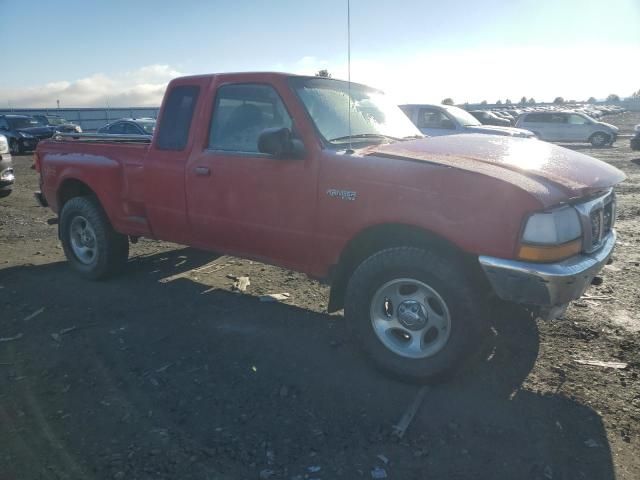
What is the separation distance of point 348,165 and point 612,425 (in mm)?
2220

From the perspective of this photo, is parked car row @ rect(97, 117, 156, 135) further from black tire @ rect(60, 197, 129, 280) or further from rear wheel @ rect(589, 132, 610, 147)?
rear wheel @ rect(589, 132, 610, 147)

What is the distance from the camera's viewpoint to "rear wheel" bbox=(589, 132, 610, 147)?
23344 mm

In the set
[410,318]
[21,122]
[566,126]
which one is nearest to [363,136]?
[410,318]

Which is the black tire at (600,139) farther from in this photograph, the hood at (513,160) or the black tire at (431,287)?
the black tire at (431,287)

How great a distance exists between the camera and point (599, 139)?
23.5 meters

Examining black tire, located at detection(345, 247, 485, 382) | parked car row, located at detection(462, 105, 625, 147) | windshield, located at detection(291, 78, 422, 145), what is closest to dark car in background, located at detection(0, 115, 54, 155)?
parked car row, located at detection(462, 105, 625, 147)

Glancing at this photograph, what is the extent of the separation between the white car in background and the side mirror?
23085mm

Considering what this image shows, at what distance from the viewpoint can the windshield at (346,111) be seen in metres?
3.73

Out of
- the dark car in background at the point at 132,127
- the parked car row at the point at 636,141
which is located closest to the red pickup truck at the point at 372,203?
the dark car in background at the point at 132,127

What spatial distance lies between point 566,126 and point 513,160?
78.4 ft

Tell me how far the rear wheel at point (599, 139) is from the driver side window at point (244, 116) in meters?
24.1

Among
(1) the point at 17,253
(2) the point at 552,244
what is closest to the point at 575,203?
(2) the point at 552,244

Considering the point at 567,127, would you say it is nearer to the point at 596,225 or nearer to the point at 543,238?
the point at 596,225

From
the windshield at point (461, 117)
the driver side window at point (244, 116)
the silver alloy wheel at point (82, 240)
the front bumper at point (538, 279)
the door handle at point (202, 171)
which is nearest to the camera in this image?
the front bumper at point (538, 279)
